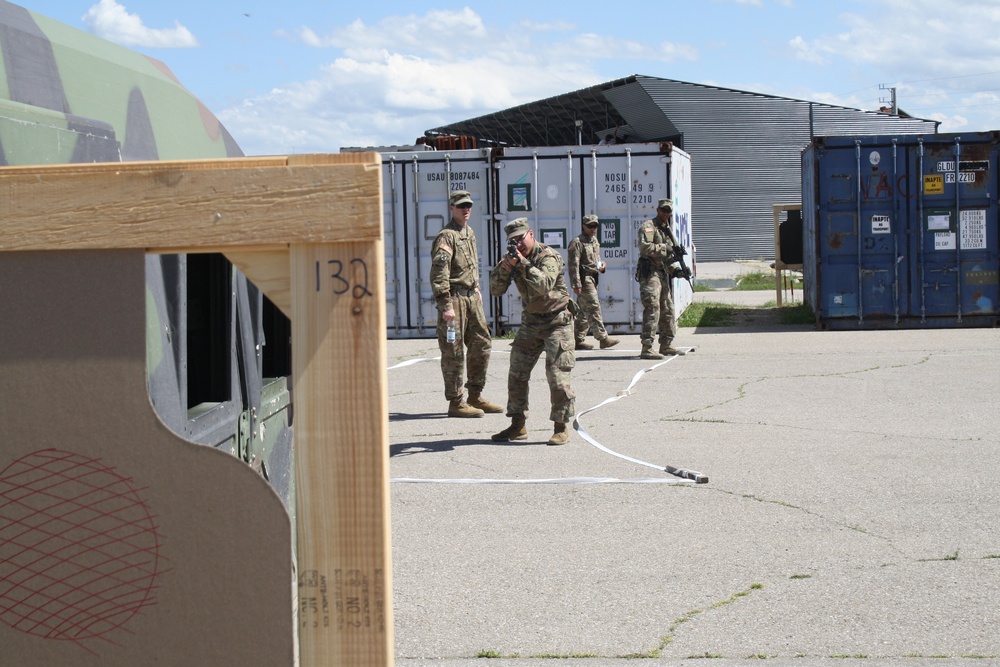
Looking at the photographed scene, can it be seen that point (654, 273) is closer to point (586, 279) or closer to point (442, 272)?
point (586, 279)

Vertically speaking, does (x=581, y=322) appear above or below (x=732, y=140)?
below

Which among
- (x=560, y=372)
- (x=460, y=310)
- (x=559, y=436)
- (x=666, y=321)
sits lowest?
(x=559, y=436)

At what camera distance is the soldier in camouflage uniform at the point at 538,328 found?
861cm

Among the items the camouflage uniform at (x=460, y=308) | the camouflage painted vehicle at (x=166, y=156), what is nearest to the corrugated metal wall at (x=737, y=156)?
the camouflage uniform at (x=460, y=308)

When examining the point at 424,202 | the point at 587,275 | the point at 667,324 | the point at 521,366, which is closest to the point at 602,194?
the point at 587,275

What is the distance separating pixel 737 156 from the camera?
4041 cm

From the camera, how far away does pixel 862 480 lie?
7117 mm

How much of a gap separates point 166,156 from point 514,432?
5695 millimetres

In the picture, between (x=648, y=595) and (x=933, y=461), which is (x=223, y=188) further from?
(x=933, y=461)

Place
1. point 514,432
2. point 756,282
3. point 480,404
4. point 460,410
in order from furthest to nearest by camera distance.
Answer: point 756,282
point 480,404
point 460,410
point 514,432

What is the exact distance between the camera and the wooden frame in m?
1.79

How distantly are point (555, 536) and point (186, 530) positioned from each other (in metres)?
4.29

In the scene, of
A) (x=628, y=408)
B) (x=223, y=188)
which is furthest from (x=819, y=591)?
(x=628, y=408)

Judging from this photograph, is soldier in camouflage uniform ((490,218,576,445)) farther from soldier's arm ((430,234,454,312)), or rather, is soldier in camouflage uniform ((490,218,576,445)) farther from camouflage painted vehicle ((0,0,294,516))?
camouflage painted vehicle ((0,0,294,516))
